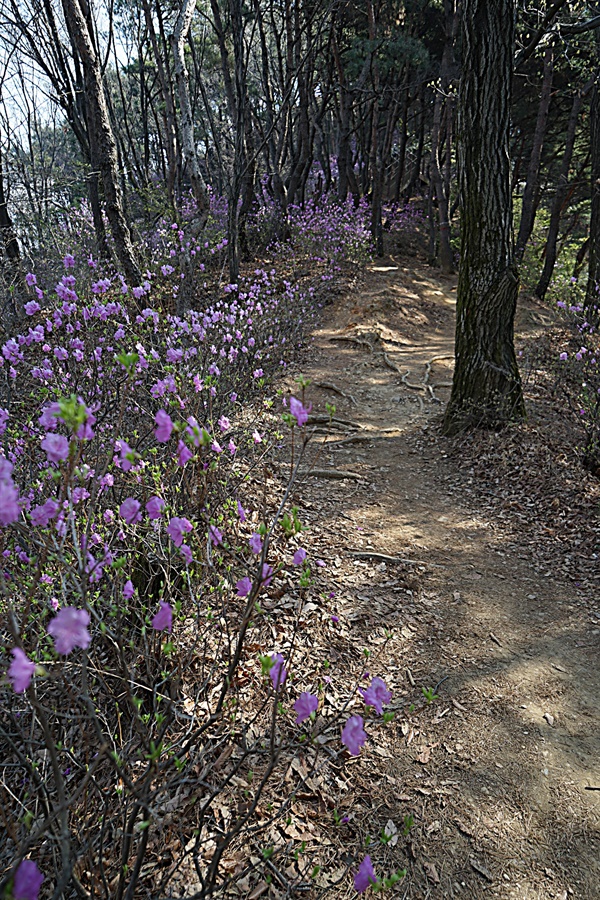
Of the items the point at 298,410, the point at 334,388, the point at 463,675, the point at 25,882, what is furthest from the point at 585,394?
the point at 25,882

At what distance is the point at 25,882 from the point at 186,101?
31.6 ft

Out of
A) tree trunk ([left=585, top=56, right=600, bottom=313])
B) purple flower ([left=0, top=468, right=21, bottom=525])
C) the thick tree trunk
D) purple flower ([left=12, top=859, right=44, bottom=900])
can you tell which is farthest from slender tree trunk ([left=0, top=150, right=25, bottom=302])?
tree trunk ([left=585, top=56, right=600, bottom=313])

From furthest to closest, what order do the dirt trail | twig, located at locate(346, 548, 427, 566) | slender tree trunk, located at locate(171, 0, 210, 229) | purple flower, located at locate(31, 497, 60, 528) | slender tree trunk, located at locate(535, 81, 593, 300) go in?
slender tree trunk, located at locate(535, 81, 593, 300) < slender tree trunk, located at locate(171, 0, 210, 229) < twig, located at locate(346, 548, 427, 566) < the dirt trail < purple flower, located at locate(31, 497, 60, 528)

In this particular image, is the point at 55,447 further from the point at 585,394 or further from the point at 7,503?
the point at 585,394

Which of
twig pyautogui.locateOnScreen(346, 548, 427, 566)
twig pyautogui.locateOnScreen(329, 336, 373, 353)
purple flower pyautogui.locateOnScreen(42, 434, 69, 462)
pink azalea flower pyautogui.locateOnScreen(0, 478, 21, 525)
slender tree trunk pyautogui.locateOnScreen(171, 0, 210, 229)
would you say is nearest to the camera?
Answer: pink azalea flower pyautogui.locateOnScreen(0, 478, 21, 525)

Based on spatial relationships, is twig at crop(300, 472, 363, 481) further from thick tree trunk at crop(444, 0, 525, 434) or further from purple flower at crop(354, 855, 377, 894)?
purple flower at crop(354, 855, 377, 894)

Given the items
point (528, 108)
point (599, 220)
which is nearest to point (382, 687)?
point (599, 220)

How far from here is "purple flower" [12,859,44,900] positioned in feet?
2.78

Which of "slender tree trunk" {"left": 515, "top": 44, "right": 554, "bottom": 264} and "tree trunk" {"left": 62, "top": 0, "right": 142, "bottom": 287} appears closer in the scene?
"tree trunk" {"left": 62, "top": 0, "right": 142, "bottom": 287}

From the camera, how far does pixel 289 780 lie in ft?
7.27

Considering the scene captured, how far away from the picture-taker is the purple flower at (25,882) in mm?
849

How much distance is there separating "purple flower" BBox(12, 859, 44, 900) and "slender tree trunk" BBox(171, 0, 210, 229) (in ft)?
27.2

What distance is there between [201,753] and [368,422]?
4.54 metres

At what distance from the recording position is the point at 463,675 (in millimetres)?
2803
